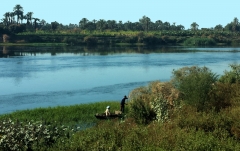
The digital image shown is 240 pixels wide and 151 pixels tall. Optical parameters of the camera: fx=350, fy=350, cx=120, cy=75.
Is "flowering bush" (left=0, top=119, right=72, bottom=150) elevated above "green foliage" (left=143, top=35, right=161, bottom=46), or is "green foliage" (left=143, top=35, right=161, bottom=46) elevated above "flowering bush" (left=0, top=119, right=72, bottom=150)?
"green foliage" (left=143, top=35, right=161, bottom=46)

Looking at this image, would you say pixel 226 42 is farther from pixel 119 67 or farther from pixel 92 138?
pixel 92 138

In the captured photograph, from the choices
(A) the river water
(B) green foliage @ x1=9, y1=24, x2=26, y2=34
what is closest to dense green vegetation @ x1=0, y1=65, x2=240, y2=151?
(A) the river water

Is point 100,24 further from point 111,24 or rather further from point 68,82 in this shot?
point 68,82

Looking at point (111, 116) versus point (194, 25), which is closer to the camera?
point (111, 116)

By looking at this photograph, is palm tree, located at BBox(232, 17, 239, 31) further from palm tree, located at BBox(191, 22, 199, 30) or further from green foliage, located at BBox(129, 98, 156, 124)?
green foliage, located at BBox(129, 98, 156, 124)

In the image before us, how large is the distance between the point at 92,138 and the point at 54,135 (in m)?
2.87

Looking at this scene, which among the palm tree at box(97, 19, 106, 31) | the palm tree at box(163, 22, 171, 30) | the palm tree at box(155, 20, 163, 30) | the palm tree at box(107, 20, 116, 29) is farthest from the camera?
the palm tree at box(163, 22, 171, 30)

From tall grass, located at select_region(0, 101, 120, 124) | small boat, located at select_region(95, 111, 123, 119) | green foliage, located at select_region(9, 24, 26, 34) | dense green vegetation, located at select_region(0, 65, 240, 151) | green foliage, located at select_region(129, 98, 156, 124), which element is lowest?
tall grass, located at select_region(0, 101, 120, 124)

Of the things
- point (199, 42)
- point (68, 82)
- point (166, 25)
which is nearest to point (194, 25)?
point (166, 25)

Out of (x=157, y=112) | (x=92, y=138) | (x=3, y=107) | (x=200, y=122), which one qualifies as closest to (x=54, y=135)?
(x=92, y=138)

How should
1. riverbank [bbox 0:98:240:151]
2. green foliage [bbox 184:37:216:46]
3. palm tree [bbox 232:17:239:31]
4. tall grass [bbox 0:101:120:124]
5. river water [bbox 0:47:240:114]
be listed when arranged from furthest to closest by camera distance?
palm tree [bbox 232:17:239:31] → green foliage [bbox 184:37:216:46] → river water [bbox 0:47:240:114] → tall grass [bbox 0:101:120:124] → riverbank [bbox 0:98:240:151]

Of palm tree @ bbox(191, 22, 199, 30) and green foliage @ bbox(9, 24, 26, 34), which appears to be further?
palm tree @ bbox(191, 22, 199, 30)

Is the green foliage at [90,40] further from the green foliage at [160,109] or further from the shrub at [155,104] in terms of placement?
the green foliage at [160,109]

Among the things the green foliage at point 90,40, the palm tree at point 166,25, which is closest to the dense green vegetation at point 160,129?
the green foliage at point 90,40
